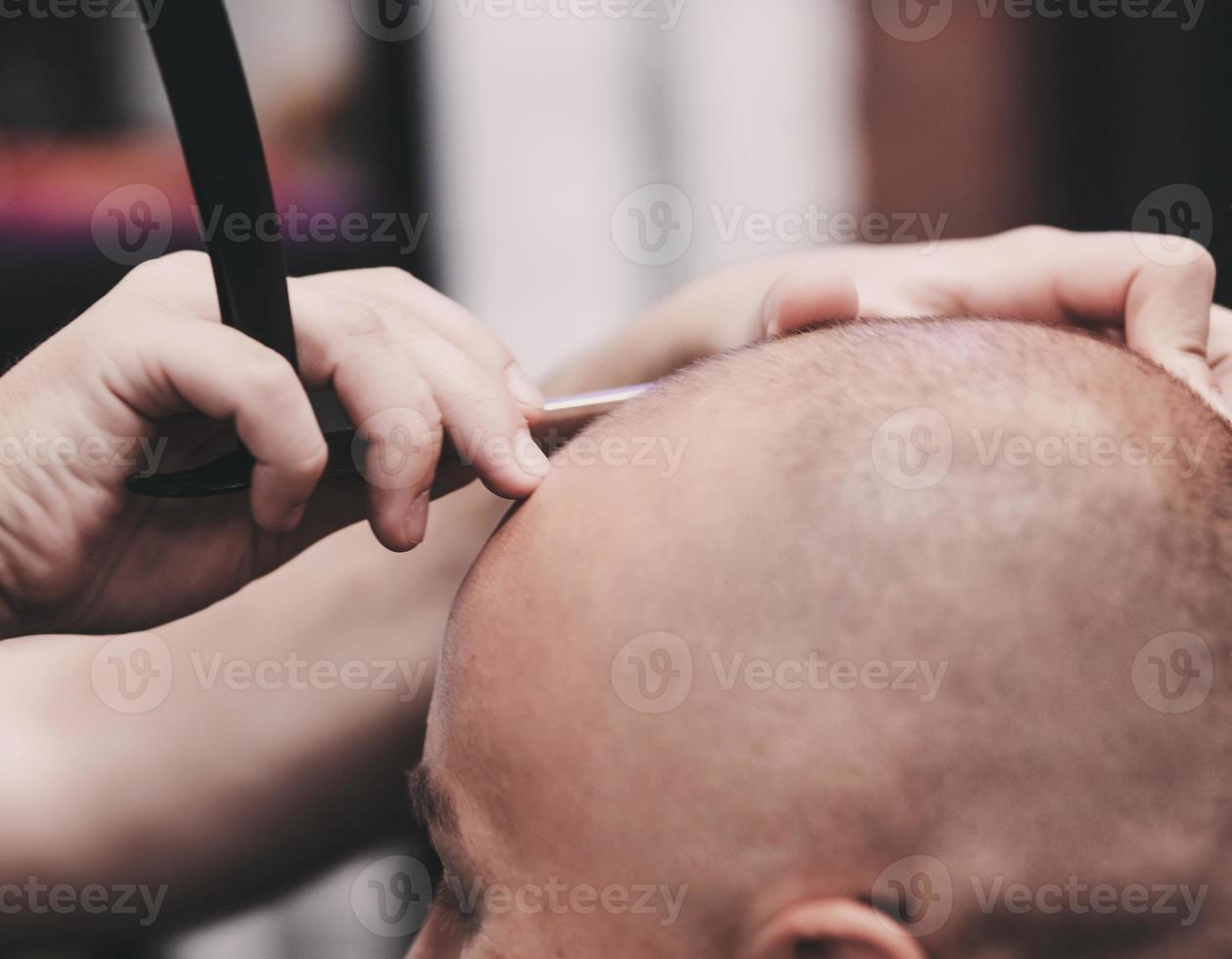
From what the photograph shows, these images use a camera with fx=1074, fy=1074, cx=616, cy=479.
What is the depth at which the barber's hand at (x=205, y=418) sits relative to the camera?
2.05 ft

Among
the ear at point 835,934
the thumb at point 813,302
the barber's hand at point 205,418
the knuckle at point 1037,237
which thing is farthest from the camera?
the knuckle at point 1037,237

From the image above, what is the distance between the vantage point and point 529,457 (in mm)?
653

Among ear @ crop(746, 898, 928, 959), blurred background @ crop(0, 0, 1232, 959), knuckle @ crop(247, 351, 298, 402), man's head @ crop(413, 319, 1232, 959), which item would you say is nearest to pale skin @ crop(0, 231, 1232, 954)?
knuckle @ crop(247, 351, 298, 402)

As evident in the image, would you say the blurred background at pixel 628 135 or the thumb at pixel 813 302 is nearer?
the thumb at pixel 813 302

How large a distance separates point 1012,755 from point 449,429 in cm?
37

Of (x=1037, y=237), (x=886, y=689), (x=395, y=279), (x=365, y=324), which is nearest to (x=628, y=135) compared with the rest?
(x=1037, y=237)

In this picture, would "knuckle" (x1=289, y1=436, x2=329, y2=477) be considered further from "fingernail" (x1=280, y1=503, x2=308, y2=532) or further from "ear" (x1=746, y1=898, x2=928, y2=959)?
"ear" (x1=746, y1=898, x2=928, y2=959)

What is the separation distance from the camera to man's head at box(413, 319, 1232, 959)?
1.73 ft

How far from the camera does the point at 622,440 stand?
653 millimetres

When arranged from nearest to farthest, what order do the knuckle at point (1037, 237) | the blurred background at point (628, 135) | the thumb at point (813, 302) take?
the thumb at point (813, 302) < the knuckle at point (1037, 237) < the blurred background at point (628, 135)

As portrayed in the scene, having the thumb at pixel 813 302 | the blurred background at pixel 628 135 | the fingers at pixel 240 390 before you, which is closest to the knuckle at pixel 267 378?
the fingers at pixel 240 390

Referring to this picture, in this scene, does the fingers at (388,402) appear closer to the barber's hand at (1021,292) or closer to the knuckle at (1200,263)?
the barber's hand at (1021,292)

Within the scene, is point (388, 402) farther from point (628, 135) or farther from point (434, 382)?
point (628, 135)

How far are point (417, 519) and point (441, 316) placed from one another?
0.49ft
